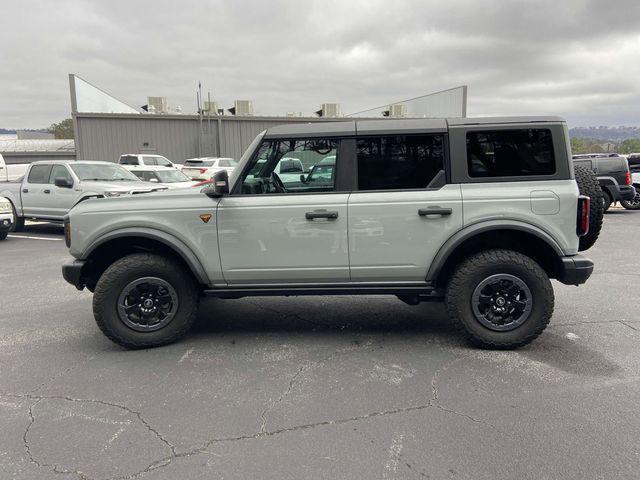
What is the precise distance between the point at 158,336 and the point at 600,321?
4.27m

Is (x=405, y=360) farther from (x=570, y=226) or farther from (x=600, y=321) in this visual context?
(x=600, y=321)

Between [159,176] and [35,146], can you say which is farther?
[35,146]

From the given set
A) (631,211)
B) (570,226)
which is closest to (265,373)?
(570,226)

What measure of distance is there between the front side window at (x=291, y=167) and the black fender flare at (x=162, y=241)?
2.32 feet

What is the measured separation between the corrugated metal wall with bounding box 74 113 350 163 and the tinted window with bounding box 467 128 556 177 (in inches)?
847

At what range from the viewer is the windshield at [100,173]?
10172mm

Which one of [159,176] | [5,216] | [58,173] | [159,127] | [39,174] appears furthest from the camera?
[159,127]

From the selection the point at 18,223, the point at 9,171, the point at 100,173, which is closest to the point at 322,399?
the point at 100,173

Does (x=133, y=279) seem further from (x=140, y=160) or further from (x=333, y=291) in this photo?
(x=140, y=160)

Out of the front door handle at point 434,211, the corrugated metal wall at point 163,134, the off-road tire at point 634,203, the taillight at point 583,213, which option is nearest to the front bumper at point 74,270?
the front door handle at point 434,211

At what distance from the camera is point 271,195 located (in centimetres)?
378

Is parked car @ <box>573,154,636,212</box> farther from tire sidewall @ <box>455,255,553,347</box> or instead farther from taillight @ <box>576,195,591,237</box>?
tire sidewall @ <box>455,255,553,347</box>

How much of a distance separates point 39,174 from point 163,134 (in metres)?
14.4

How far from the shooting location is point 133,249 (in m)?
4.06
